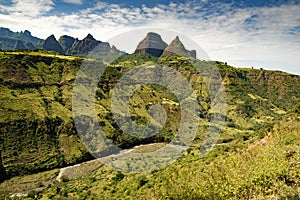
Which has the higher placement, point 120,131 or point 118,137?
point 120,131

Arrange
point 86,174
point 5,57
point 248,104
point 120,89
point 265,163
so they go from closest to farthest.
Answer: point 265,163 < point 86,174 < point 5,57 < point 120,89 < point 248,104

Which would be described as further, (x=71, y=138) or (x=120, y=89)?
(x=120, y=89)

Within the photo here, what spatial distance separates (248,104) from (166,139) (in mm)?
68877

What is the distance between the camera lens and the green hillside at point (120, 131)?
774 cm

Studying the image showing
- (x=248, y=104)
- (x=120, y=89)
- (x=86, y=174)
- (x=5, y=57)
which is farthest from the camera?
(x=248, y=104)

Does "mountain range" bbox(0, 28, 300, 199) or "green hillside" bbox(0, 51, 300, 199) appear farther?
"mountain range" bbox(0, 28, 300, 199)

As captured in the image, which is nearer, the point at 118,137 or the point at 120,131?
the point at 118,137

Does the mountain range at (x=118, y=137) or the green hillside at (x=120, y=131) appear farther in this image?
the mountain range at (x=118, y=137)

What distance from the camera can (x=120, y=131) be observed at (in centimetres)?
11650

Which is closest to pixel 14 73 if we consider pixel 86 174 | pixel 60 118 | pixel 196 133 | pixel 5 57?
pixel 5 57

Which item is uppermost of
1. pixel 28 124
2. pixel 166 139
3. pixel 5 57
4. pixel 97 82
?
pixel 5 57

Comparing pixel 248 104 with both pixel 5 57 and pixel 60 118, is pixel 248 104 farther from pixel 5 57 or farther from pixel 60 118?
pixel 5 57

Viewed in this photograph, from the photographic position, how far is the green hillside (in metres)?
7.74

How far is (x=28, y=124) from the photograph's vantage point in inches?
3824
